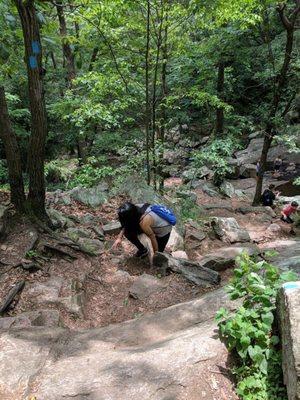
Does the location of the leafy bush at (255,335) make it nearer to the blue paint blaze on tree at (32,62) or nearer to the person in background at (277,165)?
the blue paint blaze on tree at (32,62)

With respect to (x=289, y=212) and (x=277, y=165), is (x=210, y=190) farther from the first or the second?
(x=277, y=165)

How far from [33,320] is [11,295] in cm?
83

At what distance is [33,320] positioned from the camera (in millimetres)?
4812

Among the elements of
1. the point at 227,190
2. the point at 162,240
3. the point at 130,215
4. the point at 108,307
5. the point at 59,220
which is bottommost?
the point at 227,190

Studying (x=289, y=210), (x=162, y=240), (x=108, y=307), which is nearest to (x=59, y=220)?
(x=162, y=240)

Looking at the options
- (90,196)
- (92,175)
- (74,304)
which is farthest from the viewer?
(92,175)

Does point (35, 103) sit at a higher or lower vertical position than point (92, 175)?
higher

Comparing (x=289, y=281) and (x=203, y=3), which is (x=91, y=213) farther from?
(x=289, y=281)

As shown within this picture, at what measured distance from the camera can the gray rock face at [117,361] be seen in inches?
122

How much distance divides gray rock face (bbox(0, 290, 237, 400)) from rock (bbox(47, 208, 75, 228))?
142 inches

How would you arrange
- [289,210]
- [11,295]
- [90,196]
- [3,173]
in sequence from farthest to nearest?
[3,173], [289,210], [90,196], [11,295]

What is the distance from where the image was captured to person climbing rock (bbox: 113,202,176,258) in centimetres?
645

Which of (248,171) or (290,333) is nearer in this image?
(290,333)

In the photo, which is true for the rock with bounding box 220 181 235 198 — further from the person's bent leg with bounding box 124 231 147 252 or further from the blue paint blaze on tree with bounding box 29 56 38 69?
the blue paint blaze on tree with bounding box 29 56 38 69
